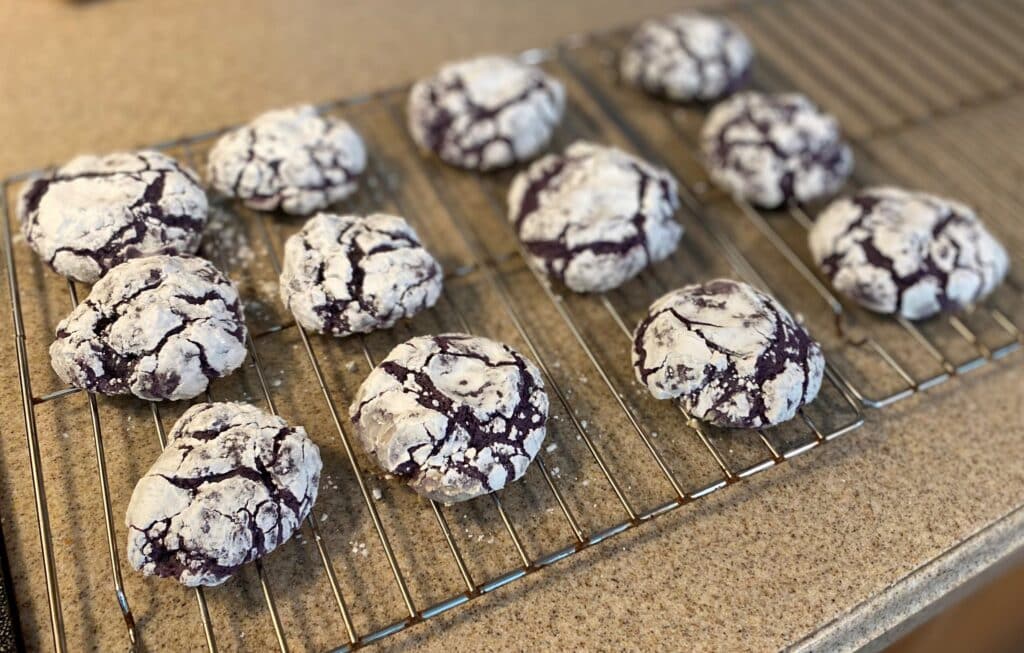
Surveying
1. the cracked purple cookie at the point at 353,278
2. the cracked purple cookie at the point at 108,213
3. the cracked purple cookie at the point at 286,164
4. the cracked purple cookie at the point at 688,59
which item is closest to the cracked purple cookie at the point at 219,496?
the cracked purple cookie at the point at 353,278

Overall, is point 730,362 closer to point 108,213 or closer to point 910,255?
point 910,255

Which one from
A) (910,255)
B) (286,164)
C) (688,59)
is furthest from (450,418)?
(688,59)

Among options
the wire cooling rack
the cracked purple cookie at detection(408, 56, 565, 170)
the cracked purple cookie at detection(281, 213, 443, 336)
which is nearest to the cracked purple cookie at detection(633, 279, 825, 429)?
the wire cooling rack

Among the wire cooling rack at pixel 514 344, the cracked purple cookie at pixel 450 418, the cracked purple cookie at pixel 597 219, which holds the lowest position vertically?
the wire cooling rack at pixel 514 344

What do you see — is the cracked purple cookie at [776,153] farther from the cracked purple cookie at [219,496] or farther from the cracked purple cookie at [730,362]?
the cracked purple cookie at [219,496]

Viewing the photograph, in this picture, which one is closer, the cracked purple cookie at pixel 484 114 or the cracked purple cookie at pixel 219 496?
the cracked purple cookie at pixel 219 496

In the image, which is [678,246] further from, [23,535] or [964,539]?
[23,535]

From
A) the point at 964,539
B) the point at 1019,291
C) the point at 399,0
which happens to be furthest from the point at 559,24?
the point at 964,539
